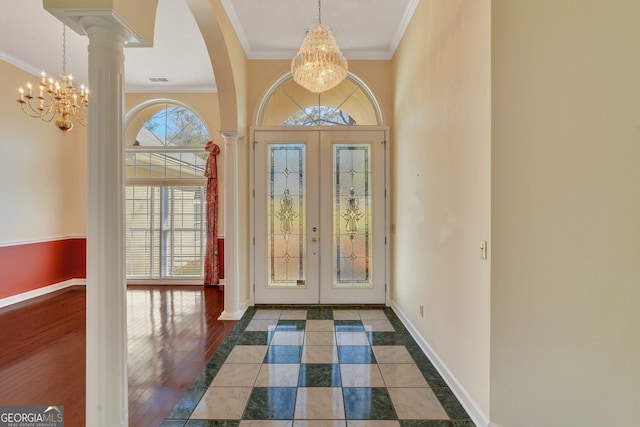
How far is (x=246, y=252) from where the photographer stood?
14.7 feet

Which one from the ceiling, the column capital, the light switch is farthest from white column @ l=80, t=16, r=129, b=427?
the ceiling

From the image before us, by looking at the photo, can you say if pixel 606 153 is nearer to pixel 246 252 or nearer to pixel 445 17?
pixel 445 17

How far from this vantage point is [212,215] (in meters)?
5.82

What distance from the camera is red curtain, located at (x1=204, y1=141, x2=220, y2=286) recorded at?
5773 mm

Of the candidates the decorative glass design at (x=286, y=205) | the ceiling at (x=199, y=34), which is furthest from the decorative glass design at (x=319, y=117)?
the ceiling at (x=199, y=34)

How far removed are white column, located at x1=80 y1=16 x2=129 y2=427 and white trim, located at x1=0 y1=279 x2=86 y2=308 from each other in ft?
15.4

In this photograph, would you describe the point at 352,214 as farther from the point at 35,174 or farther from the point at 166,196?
the point at 35,174

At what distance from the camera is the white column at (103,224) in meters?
1.59

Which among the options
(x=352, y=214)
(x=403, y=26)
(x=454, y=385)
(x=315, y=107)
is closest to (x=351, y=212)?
(x=352, y=214)

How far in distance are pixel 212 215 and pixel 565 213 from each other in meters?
5.35

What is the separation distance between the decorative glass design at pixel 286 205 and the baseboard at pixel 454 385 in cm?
199

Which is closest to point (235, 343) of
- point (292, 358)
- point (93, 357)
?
point (292, 358)

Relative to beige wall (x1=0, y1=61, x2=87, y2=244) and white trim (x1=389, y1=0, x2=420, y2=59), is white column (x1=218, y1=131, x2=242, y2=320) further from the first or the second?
beige wall (x1=0, y1=61, x2=87, y2=244)

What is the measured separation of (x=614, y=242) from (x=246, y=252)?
3936 mm
